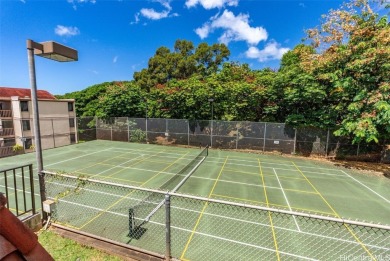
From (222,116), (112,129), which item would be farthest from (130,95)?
(222,116)

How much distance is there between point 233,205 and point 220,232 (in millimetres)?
3133

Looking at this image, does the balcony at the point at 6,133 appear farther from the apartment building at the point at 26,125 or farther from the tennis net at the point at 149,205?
the tennis net at the point at 149,205

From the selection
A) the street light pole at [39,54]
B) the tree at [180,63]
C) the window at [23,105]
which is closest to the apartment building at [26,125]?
the window at [23,105]

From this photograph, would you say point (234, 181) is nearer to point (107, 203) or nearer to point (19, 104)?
point (107, 203)

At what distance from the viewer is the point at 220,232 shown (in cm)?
589

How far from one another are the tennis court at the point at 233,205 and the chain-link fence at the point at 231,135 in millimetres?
1807

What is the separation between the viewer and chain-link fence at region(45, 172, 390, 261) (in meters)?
5.03

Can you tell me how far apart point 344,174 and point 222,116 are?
10.8 m

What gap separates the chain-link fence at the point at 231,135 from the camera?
14.8 m

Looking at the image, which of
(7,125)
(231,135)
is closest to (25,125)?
(7,125)

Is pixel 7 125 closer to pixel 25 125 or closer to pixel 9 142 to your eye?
pixel 9 142

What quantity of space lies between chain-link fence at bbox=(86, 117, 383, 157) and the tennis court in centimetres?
181

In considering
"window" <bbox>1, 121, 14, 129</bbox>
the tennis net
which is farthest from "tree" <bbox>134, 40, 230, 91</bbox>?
the tennis net

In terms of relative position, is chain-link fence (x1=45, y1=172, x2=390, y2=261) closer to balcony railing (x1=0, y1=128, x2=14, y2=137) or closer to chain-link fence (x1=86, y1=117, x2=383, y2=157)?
chain-link fence (x1=86, y1=117, x2=383, y2=157)
